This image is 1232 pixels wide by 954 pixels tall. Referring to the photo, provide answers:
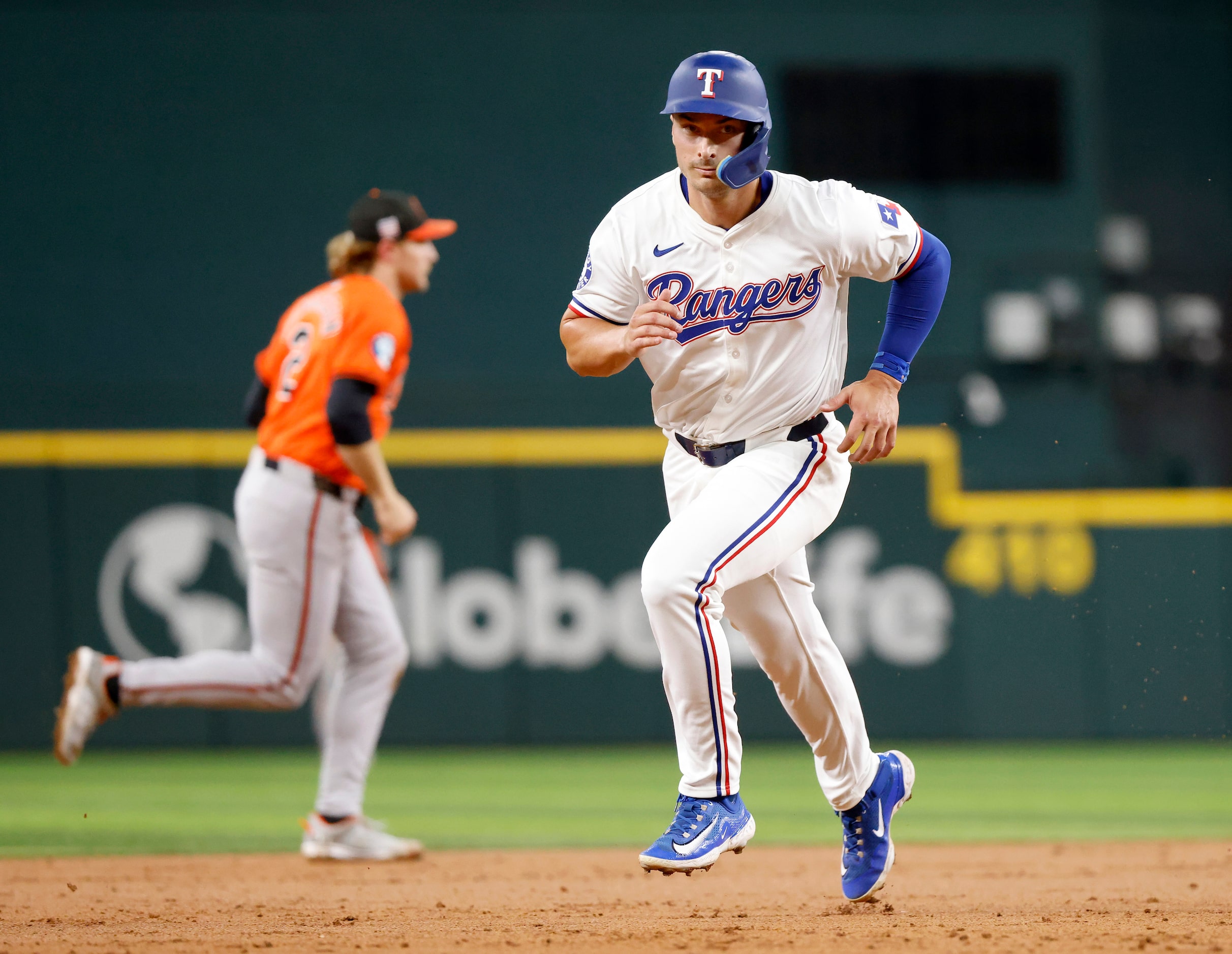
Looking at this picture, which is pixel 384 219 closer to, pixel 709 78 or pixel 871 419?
pixel 709 78

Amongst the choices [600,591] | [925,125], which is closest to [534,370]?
[600,591]

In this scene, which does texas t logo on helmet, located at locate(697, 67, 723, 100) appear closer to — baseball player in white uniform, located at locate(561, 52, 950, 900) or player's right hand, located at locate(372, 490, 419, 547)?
baseball player in white uniform, located at locate(561, 52, 950, 900)

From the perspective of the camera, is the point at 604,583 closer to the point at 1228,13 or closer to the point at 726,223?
the point at 726,223

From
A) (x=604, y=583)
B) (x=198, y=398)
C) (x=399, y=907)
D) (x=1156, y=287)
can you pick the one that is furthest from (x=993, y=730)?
(x=399, y=907)

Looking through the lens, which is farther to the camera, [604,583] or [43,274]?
[43,274]

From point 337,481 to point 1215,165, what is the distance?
322 inches

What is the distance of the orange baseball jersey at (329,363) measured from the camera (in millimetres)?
4297

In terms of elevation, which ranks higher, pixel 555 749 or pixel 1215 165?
pixel 1215 165

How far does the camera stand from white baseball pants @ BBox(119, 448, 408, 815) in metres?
4.30

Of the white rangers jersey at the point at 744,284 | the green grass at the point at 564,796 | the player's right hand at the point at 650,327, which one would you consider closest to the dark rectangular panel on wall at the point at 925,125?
the green grass at the point at 564,796

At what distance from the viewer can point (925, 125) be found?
386 inches

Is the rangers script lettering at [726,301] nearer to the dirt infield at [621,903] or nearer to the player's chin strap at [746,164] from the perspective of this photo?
the player's chin strap at [746,164]

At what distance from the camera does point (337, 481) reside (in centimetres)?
438

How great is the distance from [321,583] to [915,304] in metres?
1.89
